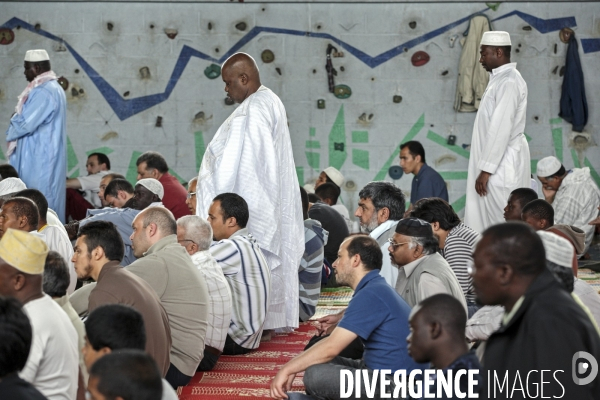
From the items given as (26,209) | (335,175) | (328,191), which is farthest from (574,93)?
(26,209)

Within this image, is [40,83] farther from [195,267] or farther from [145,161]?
[195,267]

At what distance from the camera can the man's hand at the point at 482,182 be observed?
577 centimetres

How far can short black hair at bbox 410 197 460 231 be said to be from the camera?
14.4 ft

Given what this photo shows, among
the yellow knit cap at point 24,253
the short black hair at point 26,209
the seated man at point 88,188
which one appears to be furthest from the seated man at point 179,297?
the seated man at point 88,188

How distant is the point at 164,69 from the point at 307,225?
3.87 m

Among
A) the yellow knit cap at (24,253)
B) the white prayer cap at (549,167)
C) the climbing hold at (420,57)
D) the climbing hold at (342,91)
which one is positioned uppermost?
the climbing hold at (420,57)

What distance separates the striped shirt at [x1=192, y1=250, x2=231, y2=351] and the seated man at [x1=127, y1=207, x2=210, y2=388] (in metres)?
0.27

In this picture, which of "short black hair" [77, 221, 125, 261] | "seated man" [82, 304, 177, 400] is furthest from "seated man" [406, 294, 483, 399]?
"short black hair" [77, 221, 125, 261]

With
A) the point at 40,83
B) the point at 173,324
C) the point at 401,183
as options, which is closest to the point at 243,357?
the point at 173,324

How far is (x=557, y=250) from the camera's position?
102 inches

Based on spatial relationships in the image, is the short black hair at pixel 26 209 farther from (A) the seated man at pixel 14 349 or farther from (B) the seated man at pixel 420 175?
(B) the seated man at pixel 420 175

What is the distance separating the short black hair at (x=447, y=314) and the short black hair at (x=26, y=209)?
8.24ft

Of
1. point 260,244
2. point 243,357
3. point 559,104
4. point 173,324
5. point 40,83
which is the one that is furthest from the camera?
point 559,104

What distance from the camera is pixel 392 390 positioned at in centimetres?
323
